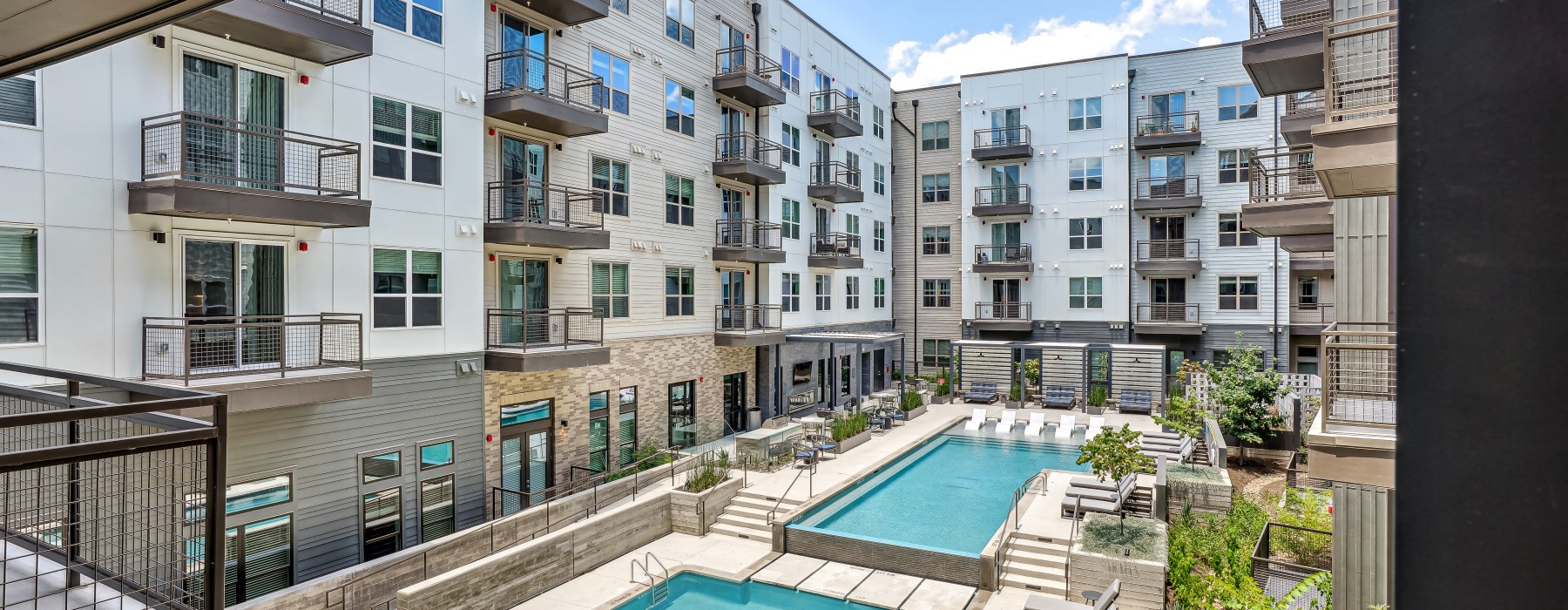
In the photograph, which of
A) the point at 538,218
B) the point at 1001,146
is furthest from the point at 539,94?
the point at 1001,146

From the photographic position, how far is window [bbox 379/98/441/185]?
1352cm

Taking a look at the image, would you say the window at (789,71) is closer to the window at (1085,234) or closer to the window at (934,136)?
the window at (934,136)

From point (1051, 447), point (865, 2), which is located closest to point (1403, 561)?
point (1051, 447)

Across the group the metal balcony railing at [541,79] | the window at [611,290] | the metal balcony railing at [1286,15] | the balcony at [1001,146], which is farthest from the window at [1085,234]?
the metal balcony railing at [541,79]

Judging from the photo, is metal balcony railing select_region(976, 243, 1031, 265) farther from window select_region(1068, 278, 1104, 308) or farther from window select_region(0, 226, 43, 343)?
window select_region(0, 226, 43, 343)

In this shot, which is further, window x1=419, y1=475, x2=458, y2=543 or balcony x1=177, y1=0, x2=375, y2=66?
window x1=419, y1=475, x2=458, y2=543

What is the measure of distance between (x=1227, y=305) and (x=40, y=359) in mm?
33555

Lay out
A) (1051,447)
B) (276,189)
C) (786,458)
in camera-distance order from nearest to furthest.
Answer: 1. (276,189)
2. (786,458)
3. (1051,447)

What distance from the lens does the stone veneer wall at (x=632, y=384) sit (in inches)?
634

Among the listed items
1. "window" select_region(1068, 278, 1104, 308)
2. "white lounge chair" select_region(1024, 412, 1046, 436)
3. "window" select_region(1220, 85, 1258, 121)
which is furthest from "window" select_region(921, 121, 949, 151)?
"white lounge chair" select_region(1024, 412, 1046, 436)

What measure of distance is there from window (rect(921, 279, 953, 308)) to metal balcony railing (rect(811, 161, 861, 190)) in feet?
21.7

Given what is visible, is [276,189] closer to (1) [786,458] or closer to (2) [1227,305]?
(1) [786,458]

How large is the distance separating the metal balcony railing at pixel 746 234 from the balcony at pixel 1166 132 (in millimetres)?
15682

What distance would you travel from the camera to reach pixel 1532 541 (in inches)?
40.6
